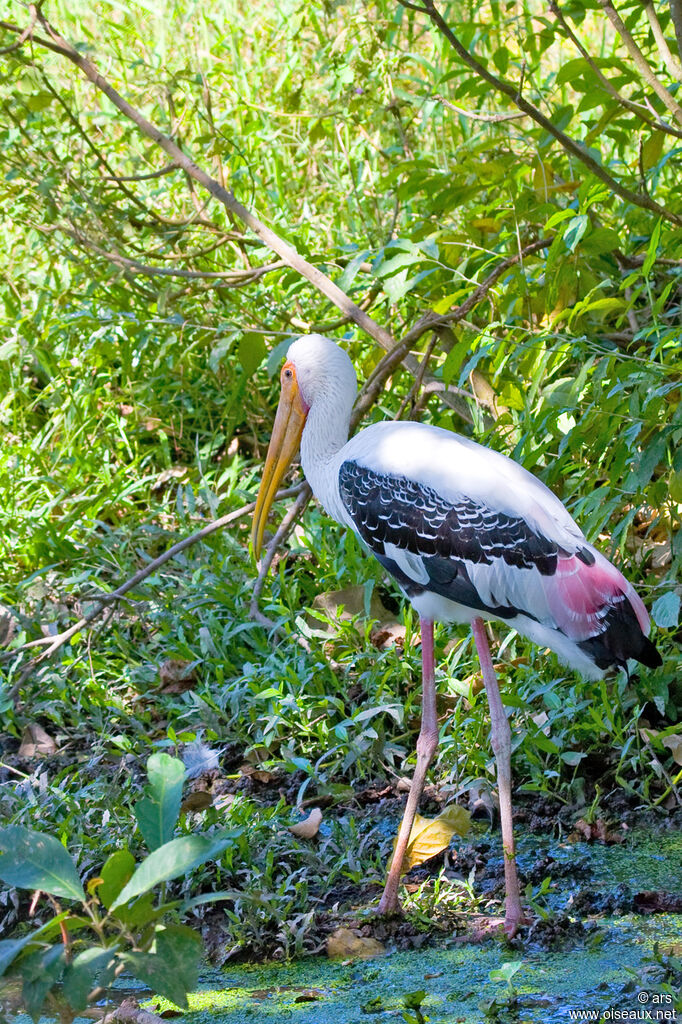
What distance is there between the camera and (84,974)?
1597 mm

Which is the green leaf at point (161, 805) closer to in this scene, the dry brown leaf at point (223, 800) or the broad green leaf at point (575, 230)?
the dry brown leaf at point (223, 800)

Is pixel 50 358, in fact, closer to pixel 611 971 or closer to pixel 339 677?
pixel 339 677

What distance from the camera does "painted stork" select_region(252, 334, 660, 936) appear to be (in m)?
2.84

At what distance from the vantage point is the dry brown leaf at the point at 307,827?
10.4 ft

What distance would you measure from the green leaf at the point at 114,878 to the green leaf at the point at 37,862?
0.16 feet

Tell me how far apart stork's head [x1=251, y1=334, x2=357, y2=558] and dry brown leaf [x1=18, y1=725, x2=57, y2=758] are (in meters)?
0.94

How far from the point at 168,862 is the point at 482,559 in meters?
1.41

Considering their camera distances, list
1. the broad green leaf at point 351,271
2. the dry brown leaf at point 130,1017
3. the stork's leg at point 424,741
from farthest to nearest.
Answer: the broad green leaf at point 351,271 < the stork's leg at point 424,741 < the dry brown leaf at point 130,1017

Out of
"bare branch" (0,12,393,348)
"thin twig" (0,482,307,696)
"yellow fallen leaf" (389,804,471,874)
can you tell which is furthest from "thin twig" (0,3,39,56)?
"yellow fallen leaf" (389,804,471,874)

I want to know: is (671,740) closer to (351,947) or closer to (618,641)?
(618,641)

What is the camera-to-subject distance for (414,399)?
4.38 meters

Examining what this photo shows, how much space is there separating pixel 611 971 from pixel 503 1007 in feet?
0.90

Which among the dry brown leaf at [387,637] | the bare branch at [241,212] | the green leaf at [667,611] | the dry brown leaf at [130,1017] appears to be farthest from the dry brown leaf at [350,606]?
the dry brown leaf at [130,1017]

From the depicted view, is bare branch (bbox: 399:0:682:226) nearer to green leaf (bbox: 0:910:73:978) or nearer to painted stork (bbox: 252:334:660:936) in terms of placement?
painted stork (bbox: 252:334:660:936)
